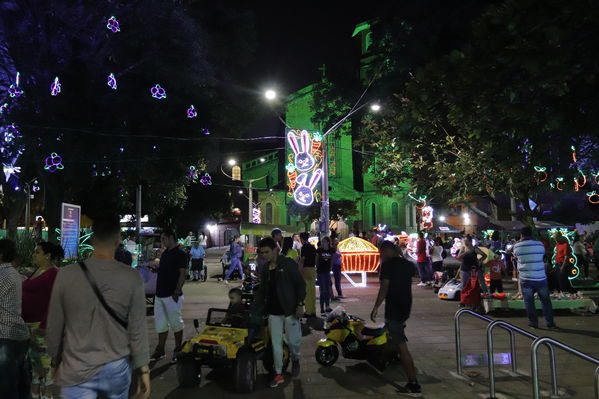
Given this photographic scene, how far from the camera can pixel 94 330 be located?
285 centimetres

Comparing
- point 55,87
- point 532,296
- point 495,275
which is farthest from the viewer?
point 55,87

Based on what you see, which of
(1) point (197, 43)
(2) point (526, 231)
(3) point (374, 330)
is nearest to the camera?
(3) point (374, 330)

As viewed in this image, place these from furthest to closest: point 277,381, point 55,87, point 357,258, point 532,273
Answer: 1. point 55,87
2. point 357,258
3. point 532,273
4. point 277,381

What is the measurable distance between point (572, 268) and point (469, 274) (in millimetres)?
4433

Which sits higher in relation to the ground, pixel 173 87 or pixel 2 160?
pixel 173 87

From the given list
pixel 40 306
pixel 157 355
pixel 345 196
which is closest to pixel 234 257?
pixel 157 355

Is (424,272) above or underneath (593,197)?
underneath

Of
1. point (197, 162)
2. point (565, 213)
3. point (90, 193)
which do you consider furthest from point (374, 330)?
point (565, 213)

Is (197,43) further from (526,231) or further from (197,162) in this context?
(526,231)

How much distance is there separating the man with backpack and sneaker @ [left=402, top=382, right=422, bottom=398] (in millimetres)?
3577

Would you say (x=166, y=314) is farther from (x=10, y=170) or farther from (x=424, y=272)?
(x=10, y=170)

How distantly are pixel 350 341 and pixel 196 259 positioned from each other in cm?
1390

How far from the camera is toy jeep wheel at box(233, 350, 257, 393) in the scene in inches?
223

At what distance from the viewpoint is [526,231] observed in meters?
9.12
